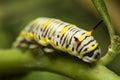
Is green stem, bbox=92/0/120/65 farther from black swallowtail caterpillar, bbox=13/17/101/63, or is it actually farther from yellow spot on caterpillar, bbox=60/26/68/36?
yellow spot on caterpillar, bbox=60/26/68/36

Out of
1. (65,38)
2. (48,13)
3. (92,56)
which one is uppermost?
(48,13)

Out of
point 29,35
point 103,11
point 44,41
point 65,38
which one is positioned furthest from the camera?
point 29,35

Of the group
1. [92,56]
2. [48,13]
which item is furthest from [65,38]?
[48,13]

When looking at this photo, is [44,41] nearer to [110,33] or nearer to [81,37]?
[81,37]

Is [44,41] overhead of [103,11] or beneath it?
overhead

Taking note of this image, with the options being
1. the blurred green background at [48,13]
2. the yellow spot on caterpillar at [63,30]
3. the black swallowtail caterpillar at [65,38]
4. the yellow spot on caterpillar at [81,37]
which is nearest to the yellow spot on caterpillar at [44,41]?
the black swallowtail caterpillar at [65,38]

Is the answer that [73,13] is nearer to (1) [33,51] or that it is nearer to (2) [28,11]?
(2) [28,11]


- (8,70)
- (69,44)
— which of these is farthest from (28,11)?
(69,44)
